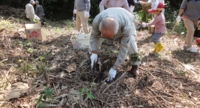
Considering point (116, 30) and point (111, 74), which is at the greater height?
point (116, 30)

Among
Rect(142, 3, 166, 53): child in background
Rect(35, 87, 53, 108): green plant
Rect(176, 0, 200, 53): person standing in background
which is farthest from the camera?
Rect(176, 0, 200, 53): person standing in background

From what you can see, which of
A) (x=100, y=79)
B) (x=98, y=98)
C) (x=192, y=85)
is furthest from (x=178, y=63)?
(x=98, y=98)

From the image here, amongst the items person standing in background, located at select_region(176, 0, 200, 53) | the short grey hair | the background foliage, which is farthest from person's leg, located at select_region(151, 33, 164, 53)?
the background foliage

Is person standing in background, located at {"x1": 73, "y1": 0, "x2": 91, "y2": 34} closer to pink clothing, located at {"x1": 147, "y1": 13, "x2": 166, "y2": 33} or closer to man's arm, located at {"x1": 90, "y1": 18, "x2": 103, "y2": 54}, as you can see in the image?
pink clothing, located at {"x1": 147, "y1": 13, "x2": 166, "y2": 33}

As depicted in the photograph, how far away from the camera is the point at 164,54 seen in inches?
195

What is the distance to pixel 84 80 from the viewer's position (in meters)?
3.46

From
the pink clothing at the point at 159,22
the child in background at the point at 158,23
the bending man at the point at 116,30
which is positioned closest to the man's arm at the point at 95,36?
the bending man at the point at 116,30

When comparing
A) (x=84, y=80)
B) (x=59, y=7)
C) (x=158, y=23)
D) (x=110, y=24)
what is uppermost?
(x=59, y=7)

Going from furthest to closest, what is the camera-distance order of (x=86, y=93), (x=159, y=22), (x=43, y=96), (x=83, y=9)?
1. (x=83, y=9)
2. (x=159, y=22)
3. (x=86, y=93)
4. (x=43, y=96)

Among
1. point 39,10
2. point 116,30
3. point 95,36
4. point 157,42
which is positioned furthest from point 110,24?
point 39,10

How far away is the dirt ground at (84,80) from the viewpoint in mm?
2912

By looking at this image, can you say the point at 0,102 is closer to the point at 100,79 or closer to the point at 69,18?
the point at 100,79

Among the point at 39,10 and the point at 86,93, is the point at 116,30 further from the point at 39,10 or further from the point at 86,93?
the point at 39,10

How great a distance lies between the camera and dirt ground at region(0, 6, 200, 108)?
9.55 feet
